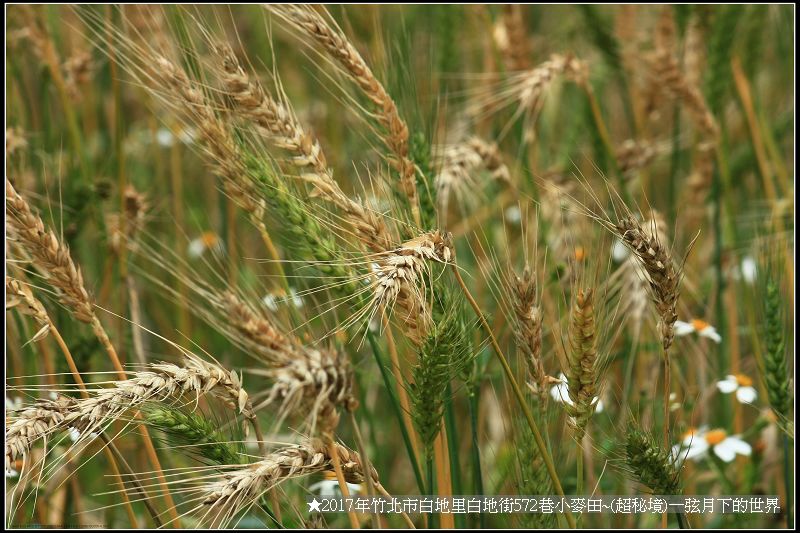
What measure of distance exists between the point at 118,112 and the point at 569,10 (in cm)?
204

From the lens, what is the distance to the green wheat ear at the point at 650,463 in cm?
137

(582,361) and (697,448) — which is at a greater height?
(582,361)

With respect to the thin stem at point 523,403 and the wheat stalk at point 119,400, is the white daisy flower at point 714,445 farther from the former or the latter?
the wheat stalk at point 119,400

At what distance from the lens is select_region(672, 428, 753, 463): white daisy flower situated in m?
1.93

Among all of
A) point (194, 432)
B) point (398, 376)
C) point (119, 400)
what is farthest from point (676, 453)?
point (119, 400)

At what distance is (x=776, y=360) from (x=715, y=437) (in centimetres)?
41

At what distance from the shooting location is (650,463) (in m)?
1.38

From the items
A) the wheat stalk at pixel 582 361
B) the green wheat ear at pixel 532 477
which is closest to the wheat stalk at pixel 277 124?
the wheat stalk at pixel 582 361

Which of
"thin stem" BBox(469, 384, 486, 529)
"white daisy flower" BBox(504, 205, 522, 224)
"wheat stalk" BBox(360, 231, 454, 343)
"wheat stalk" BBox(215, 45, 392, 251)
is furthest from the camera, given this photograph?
"white daisy flower" BBox(504, 205, 522, 224)

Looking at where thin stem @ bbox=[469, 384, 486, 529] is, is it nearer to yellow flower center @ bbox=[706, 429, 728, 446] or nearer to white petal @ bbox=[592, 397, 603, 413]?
white petal @ bbox=[592, 397, 603, 413]

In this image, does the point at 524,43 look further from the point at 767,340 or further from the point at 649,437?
the point at 649,437

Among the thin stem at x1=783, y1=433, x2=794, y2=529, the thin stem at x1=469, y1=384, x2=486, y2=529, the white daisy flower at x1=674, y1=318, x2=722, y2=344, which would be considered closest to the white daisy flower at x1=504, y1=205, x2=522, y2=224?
the white daisy flower at x1=674, y1=318, x2=722, y2=344

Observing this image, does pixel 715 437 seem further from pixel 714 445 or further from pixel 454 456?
pixel 454 456

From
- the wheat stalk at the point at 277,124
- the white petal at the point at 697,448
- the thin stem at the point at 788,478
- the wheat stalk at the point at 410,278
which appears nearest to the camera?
the wheat stalk at the point at 410,278
